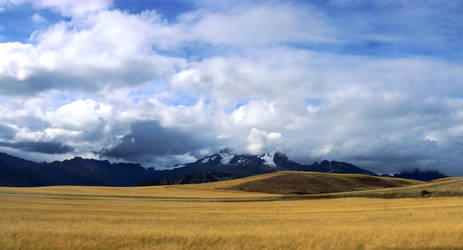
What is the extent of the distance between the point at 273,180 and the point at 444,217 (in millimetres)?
117971

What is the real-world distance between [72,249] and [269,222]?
71.2ft

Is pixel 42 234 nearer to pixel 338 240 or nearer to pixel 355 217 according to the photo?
pixel 338 240

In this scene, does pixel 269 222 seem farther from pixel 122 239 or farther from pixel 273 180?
pixel 273 180

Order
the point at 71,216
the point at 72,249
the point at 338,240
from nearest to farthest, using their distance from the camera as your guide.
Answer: the point at 72,249
the point at 338,240
the point at 71,216

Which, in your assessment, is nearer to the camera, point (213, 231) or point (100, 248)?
point (100, 248)

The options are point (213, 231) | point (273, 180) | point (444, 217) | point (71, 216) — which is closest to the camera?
point (213, 231)

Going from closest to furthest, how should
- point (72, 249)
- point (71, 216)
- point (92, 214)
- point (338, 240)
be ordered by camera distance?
point (72, 249)
point (338, 240)
point (71, 216)
point (92, 214)

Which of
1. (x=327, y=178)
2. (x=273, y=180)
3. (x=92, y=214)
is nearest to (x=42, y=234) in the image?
(x=92, y=214)

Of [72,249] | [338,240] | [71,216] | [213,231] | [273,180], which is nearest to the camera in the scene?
[72,249]

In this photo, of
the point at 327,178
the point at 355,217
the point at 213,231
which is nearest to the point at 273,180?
the point at 327,178

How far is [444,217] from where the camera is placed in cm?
4156

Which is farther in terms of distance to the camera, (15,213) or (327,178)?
(327,178)

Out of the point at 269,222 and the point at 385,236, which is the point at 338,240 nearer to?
the point at 385,236

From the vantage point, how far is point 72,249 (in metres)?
27.5
